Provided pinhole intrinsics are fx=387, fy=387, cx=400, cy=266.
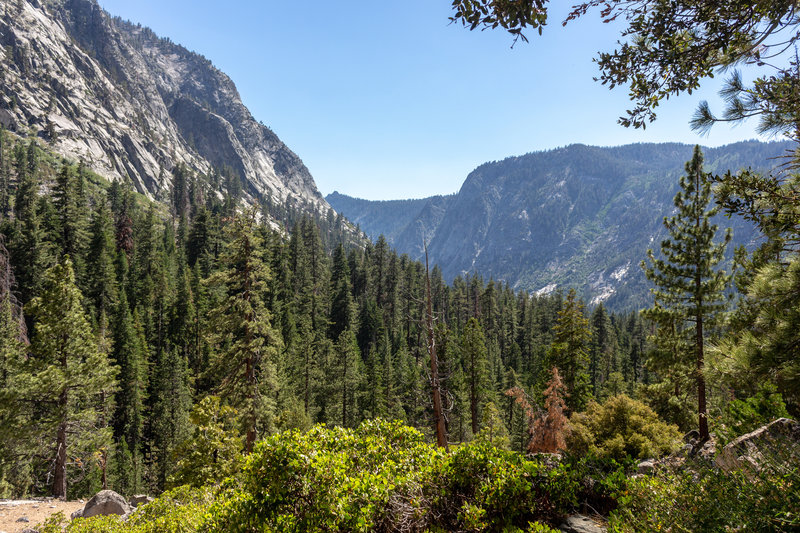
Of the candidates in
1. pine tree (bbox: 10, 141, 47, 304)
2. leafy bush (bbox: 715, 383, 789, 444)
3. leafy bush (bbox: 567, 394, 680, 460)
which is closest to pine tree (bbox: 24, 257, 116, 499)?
leafy bush (bbox: 567, 394, 680, 460)

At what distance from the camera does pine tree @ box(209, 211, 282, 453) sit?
15414mm

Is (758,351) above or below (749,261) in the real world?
below

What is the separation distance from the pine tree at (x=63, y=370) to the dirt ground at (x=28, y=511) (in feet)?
6.42

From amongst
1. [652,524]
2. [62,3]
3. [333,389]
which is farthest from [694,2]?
[62,3]

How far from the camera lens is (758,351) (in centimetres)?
563

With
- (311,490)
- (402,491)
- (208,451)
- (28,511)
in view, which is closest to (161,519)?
(311,490)

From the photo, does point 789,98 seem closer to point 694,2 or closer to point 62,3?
point 694,2

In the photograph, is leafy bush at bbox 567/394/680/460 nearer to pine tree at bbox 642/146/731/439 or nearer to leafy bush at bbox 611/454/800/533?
pine tree at bbox 642/146/731/439

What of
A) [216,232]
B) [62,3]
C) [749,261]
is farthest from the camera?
[62,3]

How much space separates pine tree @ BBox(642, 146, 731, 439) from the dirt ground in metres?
22.7

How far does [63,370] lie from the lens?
17.3 meters

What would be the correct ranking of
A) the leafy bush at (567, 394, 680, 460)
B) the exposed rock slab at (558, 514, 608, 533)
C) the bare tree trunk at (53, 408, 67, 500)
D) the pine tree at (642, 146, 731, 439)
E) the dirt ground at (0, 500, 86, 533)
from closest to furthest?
1. the exposed rock slab at (558, 514, 608, 533)
2. the dirt ground at (0, 500, 86, 533)
3. the pine tree at (642, 146, 731, 439)
4. the leafy bush at (567, 394, 680, 460)
5. the bare tree trunk at (53, 408, 67, 500)

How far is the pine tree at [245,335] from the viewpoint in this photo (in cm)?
1541

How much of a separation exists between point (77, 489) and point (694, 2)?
150ft
